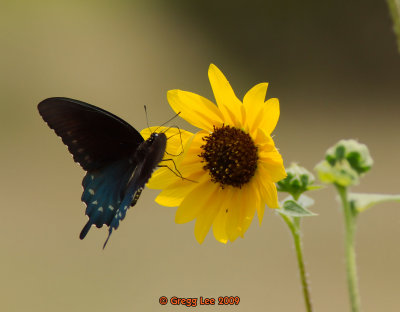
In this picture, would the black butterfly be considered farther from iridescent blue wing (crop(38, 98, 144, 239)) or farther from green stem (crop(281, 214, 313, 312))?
green stem (crop(281, 214, 313, 312))

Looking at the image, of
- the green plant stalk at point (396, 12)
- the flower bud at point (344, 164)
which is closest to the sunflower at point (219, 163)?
the flower bud at point (344, 164)

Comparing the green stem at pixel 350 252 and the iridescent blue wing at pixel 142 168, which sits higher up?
the iridescent blue wing at pixel 142 168

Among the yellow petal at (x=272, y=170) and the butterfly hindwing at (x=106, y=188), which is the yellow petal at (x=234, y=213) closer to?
the yellow petal at (x=272, y=170)

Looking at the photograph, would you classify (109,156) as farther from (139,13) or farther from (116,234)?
(139,13)

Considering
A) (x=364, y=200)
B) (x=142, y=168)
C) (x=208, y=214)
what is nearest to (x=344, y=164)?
(x=364, y=200)

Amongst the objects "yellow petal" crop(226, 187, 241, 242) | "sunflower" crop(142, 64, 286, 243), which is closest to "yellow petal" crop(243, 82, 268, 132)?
"sunflower" crop(142, 64, 286, 243)

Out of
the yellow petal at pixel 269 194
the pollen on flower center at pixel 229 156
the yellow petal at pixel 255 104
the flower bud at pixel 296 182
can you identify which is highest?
the yellow petal at pixel 255 104

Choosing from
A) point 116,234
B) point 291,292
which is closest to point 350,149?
point 291,292
